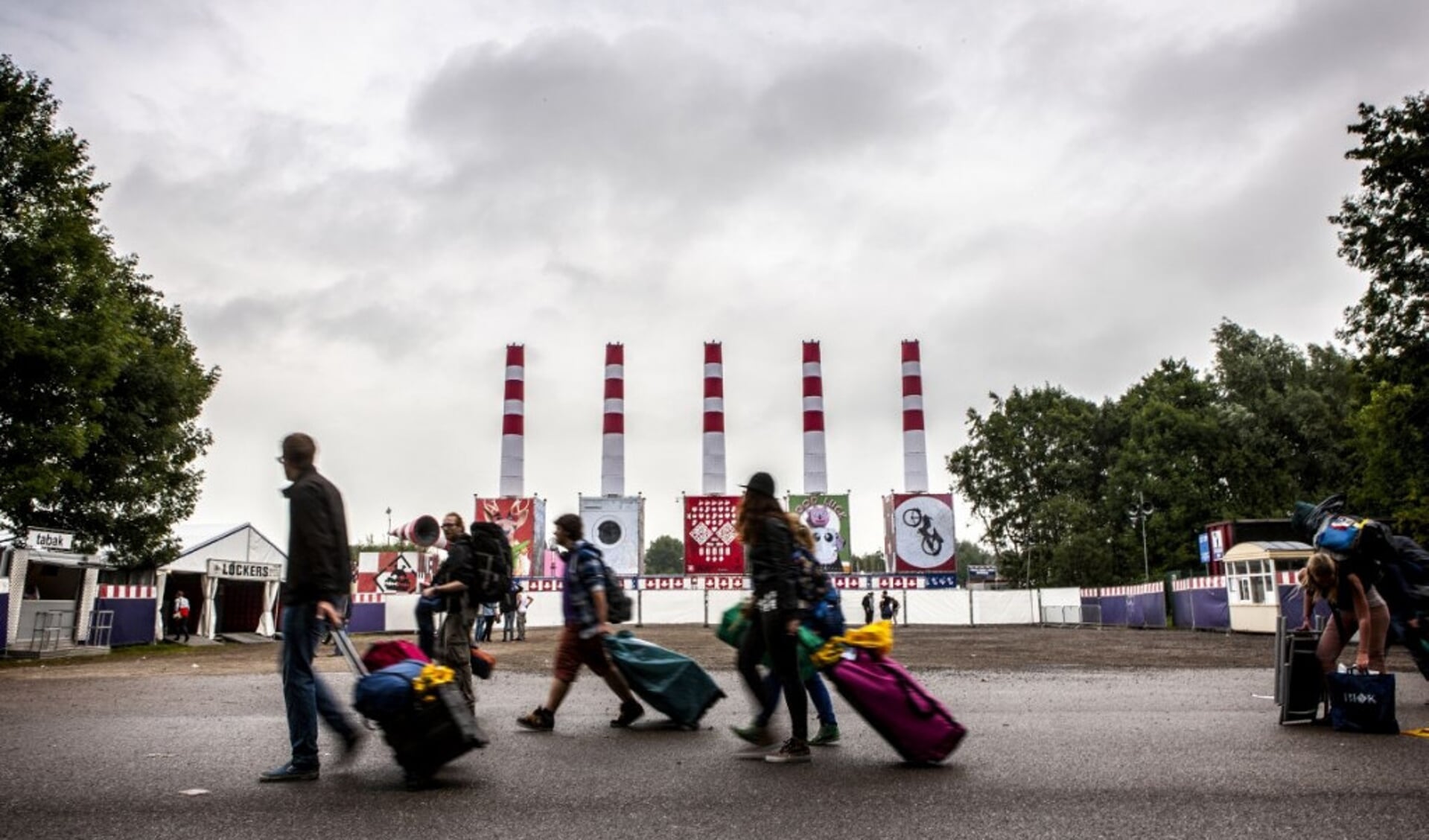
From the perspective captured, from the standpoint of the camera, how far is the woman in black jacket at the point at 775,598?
5.88 meters

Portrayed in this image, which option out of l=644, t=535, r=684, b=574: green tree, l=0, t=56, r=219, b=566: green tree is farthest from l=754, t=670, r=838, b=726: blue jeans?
l=644, t=535, r=684, b=574: green tree

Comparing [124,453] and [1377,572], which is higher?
[124,453]

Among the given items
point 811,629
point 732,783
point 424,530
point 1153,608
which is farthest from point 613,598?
point 1153,608

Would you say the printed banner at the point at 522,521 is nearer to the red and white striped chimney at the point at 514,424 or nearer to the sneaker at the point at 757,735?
the red and white striped chimney at the point at 514,424

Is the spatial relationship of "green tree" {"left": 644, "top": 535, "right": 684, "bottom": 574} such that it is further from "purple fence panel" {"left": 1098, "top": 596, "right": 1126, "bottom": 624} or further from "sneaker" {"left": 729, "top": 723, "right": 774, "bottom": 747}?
"sneaker" {"left": 729, "top": 723, "right": 774, "bottom": 747}

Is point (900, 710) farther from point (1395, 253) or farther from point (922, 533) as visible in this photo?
point (922, 533)

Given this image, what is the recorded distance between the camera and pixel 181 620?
29891 mm

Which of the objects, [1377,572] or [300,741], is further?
[1377,572]

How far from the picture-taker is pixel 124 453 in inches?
1056

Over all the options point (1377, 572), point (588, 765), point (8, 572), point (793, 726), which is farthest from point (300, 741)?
point (8, 572)

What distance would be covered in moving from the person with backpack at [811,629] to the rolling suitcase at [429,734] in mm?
1810

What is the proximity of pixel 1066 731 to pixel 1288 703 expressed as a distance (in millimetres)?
1653

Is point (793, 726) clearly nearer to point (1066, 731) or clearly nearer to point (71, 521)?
point (1066, 731)

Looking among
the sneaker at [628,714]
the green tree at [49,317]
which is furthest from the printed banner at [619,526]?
the sneaker at [628,714]
